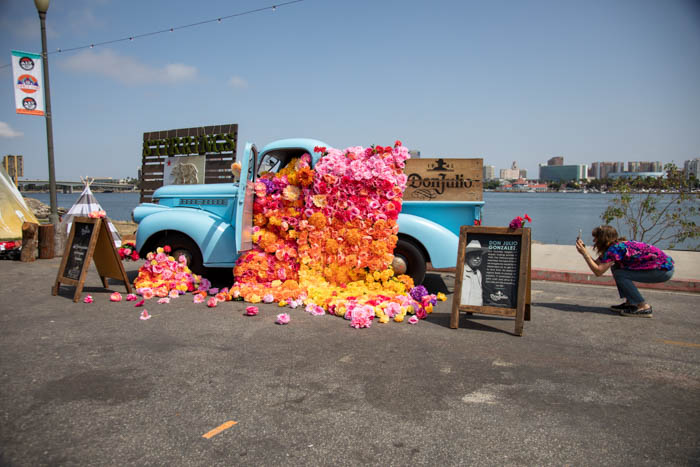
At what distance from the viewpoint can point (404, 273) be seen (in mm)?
6602

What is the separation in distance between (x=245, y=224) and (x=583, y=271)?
6433mm

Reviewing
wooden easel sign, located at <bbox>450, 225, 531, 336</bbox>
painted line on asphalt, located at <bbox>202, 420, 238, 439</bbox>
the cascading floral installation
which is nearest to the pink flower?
the cascading floral installation

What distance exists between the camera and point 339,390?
342cm

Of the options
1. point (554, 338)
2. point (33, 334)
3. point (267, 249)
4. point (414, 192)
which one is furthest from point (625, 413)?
point (33, 334)

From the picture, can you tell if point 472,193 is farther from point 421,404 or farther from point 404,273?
point 421,404

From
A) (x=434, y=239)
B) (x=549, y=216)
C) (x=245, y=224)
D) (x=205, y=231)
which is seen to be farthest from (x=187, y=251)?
(x=549, y=216)

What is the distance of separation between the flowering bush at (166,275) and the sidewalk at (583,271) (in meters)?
6.32

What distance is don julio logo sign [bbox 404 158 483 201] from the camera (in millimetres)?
6703

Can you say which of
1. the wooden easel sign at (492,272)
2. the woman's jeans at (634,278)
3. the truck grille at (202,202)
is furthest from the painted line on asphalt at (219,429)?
the woman's jeans at (634,278)

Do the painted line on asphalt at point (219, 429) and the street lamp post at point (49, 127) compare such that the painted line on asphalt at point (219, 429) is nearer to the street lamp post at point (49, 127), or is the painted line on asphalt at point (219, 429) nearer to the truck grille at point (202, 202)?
the truck grille at point (202, 202)

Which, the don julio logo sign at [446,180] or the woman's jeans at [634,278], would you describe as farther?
the don julio logo sign at [446,180]

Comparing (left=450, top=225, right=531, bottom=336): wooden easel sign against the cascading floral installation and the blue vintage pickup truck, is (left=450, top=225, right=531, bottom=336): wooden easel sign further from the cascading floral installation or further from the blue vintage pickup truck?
the blue vintage pickup truck

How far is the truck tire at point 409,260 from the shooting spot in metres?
6.52

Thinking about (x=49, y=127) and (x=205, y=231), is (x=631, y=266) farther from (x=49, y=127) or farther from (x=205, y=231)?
(x=49, y=127)
